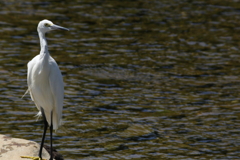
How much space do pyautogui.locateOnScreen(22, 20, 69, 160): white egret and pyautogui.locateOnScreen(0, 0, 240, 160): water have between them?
1.37 meters

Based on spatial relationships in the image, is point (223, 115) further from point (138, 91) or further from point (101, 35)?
point (101, 35)

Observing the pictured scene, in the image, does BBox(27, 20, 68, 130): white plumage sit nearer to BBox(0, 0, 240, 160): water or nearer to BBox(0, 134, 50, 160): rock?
BBox(0, 134, 50, 160): rock

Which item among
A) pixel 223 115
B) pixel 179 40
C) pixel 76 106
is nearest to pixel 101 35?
pixel 179 40

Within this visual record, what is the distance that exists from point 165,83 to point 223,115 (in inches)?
88.1

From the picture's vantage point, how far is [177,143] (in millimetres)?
9875

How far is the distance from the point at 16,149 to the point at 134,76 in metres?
6.11

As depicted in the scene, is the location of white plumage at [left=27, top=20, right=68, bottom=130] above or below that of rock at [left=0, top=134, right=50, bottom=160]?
above

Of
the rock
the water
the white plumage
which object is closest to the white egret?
the white plumage

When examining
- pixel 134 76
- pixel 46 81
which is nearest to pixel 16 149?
pixel 46 81

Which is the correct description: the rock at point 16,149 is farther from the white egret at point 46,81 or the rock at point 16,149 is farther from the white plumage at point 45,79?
the white plumage at point 45,79

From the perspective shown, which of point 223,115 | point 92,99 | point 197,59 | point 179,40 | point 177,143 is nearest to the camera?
point 177,143

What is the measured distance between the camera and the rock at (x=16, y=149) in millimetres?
7459

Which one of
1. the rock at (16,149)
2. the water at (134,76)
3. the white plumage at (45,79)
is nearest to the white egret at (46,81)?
the white plumage at (45,79)

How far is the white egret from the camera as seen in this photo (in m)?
7.66
